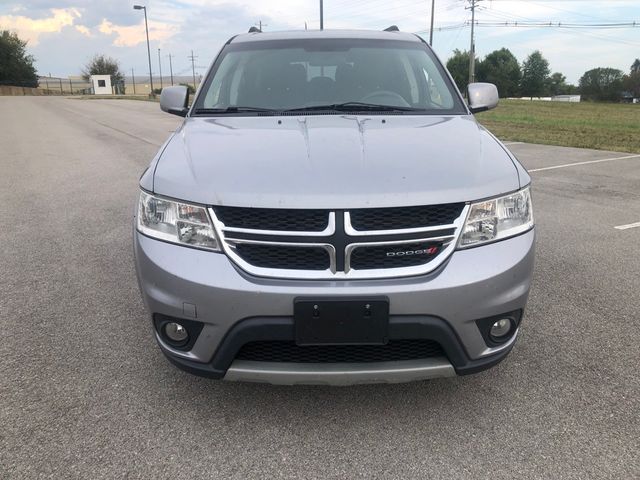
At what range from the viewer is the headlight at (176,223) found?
2.19 m

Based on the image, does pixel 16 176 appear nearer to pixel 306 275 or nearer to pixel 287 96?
pixel 287 96

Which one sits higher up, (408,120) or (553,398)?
(408,120)

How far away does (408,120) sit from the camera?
3.04m

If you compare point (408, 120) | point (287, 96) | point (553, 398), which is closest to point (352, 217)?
point (408, 120)

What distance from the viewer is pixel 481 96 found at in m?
3.77

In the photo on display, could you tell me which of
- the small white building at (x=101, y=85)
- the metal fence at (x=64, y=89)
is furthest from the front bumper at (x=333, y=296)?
the small white building at (x=101, y=85)

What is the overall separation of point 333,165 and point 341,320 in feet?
2.17

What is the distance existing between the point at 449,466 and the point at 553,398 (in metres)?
0.74

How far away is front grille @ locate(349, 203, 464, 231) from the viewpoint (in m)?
2.10

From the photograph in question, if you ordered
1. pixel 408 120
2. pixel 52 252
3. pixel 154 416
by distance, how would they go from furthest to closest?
pixel 52 252, pixel 408 120, pixel 154 416

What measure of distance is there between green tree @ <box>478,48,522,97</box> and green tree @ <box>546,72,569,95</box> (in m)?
15.1

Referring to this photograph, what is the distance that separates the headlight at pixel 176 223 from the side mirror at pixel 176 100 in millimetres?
1544

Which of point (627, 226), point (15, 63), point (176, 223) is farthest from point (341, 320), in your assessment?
point (15, 63)

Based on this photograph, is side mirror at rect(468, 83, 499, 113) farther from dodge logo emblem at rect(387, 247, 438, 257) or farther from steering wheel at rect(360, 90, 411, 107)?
dodge logo emblem at rect(387, 247, 438, 257)
